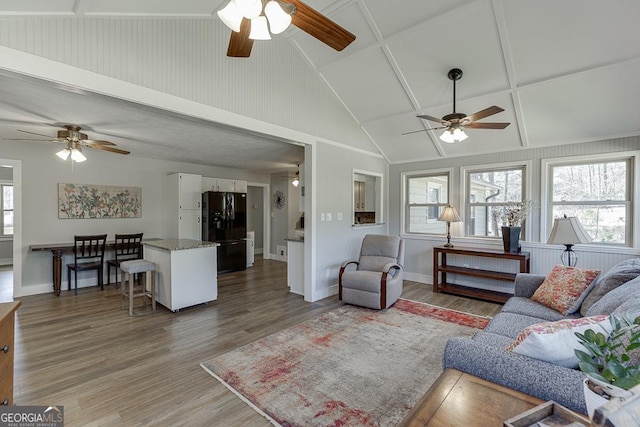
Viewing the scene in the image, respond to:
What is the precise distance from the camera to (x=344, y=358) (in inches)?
105

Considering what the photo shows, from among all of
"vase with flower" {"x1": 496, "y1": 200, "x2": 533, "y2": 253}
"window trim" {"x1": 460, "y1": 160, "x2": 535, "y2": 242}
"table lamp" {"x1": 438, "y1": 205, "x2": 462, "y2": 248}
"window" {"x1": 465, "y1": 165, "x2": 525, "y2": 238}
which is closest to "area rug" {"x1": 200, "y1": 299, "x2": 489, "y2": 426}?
"vase with flower" {"x1": 496, "y1": 200, "x2": 533, "y2": 253}

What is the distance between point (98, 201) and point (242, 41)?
16.1 ft

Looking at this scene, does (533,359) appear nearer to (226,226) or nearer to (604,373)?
(604,373)

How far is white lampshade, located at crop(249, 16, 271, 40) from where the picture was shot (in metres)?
1.66

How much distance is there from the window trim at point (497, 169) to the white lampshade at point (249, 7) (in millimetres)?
4502

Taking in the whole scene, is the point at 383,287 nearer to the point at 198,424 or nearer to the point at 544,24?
the point at 198,424

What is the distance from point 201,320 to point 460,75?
14.2 feet

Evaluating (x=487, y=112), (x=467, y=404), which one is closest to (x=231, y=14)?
(x=467, y=404)

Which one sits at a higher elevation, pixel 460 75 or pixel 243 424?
pixel 460 75

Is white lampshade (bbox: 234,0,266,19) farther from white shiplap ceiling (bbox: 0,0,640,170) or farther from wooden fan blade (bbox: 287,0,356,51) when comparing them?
white shiplap ceiling (bbox: 0,0,640,170)

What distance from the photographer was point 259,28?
1694mm

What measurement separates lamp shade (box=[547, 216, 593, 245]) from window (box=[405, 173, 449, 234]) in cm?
216

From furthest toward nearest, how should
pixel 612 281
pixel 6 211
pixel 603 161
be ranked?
pixel 6 211 < pixel 603 161 < pixel 612 281

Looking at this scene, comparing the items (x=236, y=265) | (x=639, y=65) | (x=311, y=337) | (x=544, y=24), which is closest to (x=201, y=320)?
(x=311, y=337)
